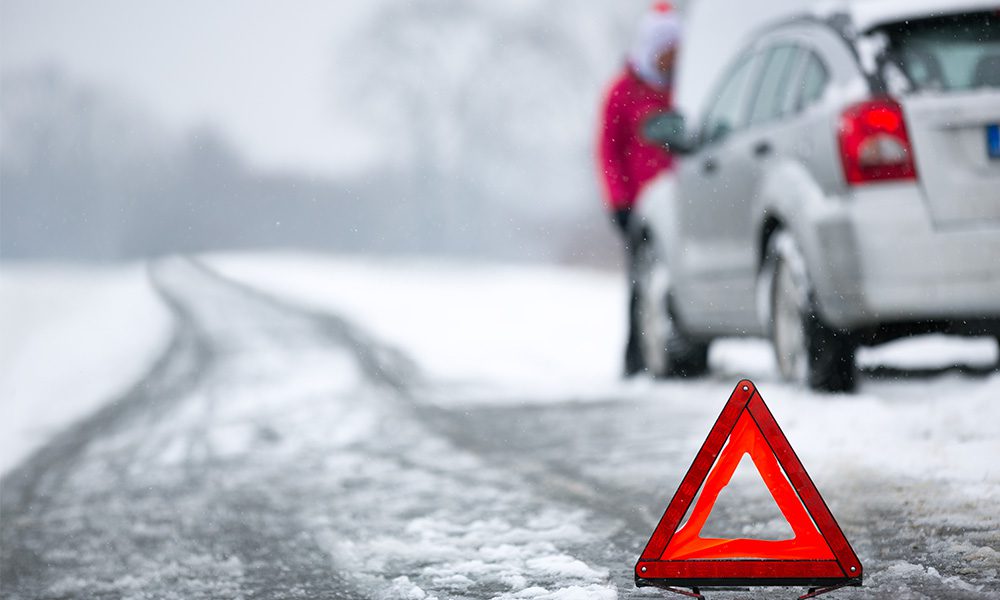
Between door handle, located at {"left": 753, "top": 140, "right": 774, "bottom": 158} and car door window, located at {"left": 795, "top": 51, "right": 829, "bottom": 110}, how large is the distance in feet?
0.79

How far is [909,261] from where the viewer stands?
574 cm

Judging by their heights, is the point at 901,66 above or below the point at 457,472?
above

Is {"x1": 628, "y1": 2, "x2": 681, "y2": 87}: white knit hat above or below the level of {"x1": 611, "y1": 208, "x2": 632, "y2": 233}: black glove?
above

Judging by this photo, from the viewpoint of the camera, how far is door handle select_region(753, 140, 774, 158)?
669 cm

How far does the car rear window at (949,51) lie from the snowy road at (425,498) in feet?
4.38

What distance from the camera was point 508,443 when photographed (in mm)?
6629

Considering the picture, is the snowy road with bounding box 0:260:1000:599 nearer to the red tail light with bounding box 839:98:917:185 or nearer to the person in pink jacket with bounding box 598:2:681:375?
the red tail light with bounding box 839:98:917:185

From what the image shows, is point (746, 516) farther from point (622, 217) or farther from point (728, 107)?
point (622, 217)

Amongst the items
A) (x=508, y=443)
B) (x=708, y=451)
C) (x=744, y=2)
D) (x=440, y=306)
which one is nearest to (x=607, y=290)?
(x=440, y=306)

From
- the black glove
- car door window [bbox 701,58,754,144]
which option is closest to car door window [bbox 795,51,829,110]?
car door window [bbox 701,58,754,144]

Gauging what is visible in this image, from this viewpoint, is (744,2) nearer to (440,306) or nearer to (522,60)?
(440,306)

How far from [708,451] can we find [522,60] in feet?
158

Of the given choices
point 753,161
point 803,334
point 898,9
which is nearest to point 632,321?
point 753,161

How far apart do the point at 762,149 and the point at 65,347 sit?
10.2 m
